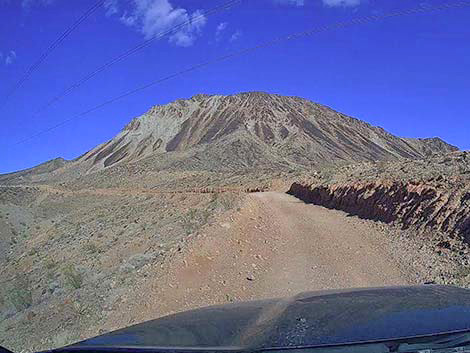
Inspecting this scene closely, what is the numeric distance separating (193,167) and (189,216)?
4904 cm

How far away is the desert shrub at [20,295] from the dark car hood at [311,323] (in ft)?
33.1

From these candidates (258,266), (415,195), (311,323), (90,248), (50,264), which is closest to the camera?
(311,323)

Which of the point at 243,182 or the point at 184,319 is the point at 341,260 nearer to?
the point at 184,319

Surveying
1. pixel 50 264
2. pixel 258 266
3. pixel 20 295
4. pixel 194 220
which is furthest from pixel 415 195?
pixel 50 264

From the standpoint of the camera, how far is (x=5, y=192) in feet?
195


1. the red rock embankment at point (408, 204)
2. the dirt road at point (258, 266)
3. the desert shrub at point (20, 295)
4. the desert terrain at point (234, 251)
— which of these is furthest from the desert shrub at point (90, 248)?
the red rock embankment at point (408, 204)

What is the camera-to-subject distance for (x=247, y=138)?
87.6 m

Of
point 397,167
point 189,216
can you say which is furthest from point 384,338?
point 397,167

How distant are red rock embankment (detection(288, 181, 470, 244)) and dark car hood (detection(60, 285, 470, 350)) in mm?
8069

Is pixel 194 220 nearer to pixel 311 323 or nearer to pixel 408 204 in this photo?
pixel 408 204

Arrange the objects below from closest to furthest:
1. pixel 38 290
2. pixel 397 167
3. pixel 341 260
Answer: pixel 341 260, pixel 38 290, pixel 397 167

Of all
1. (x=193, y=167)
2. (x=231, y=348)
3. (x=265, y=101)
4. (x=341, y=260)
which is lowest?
(x=341, y=260)

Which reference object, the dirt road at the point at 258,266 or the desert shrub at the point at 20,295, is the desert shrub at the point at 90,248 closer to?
the desert shrub at the point at 20,295

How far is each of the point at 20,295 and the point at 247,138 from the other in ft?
247
